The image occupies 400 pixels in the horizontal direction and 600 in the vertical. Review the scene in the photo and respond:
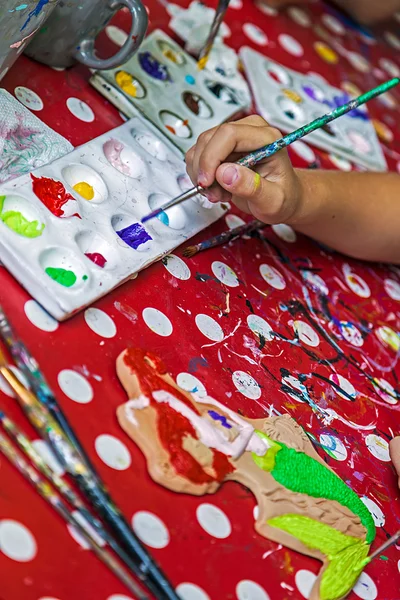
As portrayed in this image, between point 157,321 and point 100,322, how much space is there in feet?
0.19

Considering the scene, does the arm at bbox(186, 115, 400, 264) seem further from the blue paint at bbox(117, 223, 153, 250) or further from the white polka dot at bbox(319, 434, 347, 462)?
the white polka dot at bbox(319, 434, 347, 462)

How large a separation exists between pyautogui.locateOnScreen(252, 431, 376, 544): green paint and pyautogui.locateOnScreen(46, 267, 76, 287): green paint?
0.63ft

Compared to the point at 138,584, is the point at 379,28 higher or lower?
higher

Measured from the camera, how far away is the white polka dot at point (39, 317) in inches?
21.5

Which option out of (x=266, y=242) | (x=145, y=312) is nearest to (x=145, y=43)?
(x=266, y=242)

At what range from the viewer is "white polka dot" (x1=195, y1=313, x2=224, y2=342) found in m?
0.64

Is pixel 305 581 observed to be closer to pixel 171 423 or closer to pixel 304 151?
pixel 171 423

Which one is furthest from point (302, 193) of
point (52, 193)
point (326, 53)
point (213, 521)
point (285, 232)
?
point (326, 53)

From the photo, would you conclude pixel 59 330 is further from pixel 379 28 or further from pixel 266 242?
pixel 379 28

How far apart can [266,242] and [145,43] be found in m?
0.31

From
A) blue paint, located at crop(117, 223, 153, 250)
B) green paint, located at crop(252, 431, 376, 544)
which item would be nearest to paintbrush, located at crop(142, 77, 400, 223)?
blue paint, located at crop(117, 223, 153, 250)

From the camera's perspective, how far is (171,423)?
0.53 m

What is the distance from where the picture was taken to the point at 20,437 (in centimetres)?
46

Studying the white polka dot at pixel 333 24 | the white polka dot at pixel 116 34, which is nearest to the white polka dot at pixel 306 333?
the white polka dot at pixel 116 34
